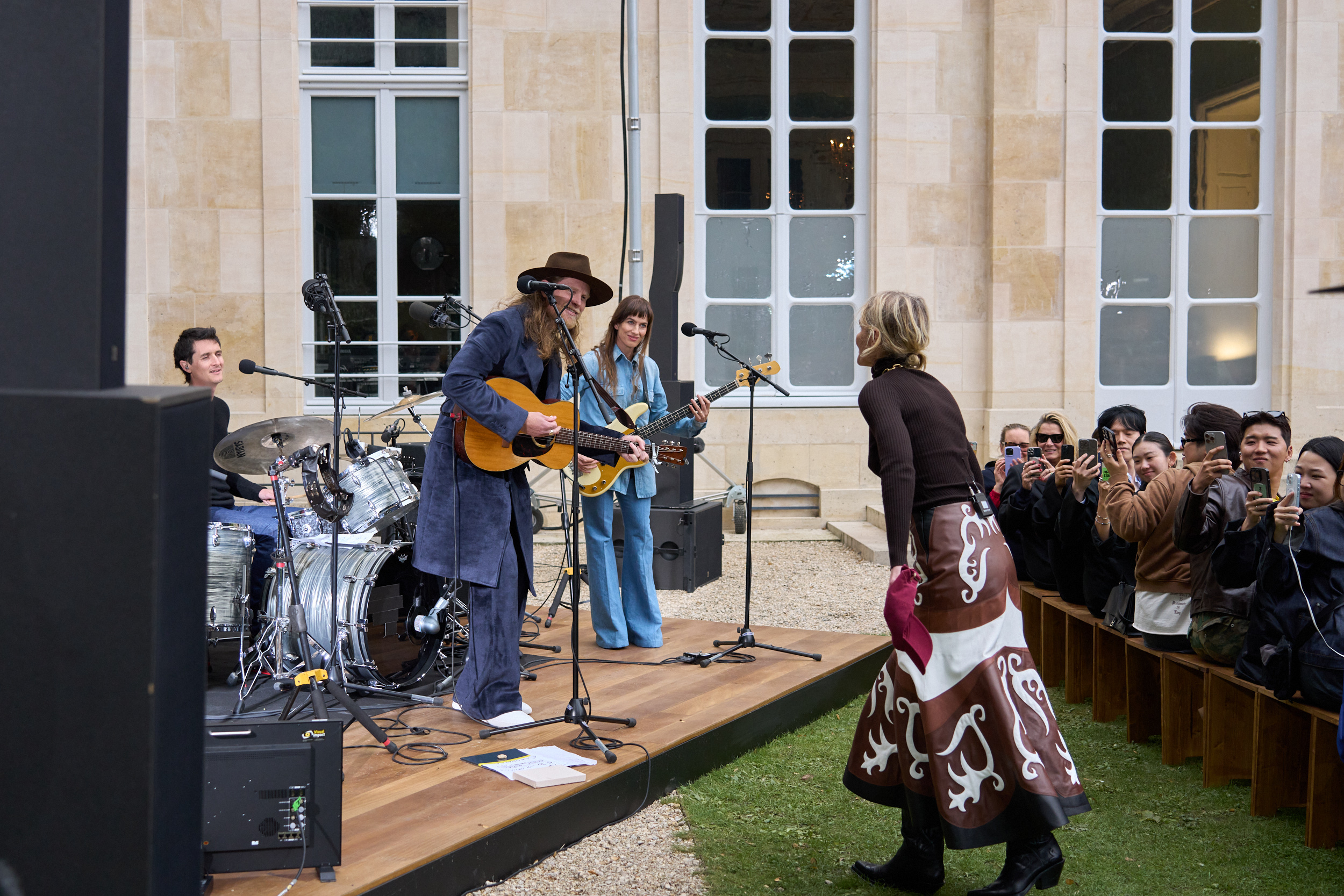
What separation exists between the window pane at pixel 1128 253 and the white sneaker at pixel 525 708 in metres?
9.42

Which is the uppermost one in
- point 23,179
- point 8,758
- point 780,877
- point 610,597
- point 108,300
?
point 23,179

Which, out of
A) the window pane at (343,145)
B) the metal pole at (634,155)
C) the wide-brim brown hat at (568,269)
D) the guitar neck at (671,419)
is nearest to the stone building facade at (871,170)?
the window pane at (343,145)

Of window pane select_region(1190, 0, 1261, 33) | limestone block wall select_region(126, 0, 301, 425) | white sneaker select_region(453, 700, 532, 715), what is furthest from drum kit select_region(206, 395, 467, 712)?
window pane select_region(1190, 0, 1261, 33)

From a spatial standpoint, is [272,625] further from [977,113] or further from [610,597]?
[977,113]

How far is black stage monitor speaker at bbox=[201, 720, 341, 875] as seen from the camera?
310 centimetres

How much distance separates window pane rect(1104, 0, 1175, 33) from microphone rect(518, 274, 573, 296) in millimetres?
10005

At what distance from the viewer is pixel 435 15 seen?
12.2 meters

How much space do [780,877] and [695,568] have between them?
4.89 m

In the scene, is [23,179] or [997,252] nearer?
[23,179]

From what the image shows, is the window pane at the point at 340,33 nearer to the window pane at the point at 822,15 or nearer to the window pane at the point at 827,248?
the window pane at the point at 822,15

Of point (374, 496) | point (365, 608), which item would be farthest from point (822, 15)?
point (365, 608)

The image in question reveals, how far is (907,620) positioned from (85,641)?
242cm

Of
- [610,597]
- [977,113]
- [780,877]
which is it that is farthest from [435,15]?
[780,877]

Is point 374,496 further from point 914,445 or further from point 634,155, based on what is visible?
point 634,155
